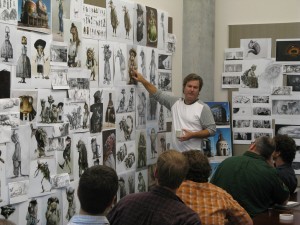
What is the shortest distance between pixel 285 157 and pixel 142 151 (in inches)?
58.8

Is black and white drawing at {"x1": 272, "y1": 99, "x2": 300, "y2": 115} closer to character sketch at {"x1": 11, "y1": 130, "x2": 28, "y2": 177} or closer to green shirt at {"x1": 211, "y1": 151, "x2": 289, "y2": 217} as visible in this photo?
green shirt at {"x1": 211, "y1": 151, "x2": 289, "y2": 217}

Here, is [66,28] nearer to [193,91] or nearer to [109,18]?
[109,18]

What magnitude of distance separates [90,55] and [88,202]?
2493 millimetres

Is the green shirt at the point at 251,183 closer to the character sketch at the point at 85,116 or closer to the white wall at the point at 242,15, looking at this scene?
the character sketch at the point at 85,116

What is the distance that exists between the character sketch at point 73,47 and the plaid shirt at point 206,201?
159 cm

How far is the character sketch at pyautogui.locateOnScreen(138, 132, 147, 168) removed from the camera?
234 inches

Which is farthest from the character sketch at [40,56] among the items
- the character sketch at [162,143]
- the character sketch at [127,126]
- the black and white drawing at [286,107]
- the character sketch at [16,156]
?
the black and white drawing at [286,107]

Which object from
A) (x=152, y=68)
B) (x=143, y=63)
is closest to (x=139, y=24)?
(x=143, y=63)

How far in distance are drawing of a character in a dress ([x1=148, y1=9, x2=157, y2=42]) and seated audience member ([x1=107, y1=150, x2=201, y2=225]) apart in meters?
2.92

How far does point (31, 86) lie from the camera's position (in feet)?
14.0

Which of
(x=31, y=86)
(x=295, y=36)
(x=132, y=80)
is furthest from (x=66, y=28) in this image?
(x=295, y=36)

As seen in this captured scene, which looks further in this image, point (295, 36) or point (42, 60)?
point (295, 36)

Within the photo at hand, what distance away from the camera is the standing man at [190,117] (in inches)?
227

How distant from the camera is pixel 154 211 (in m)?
3.19
